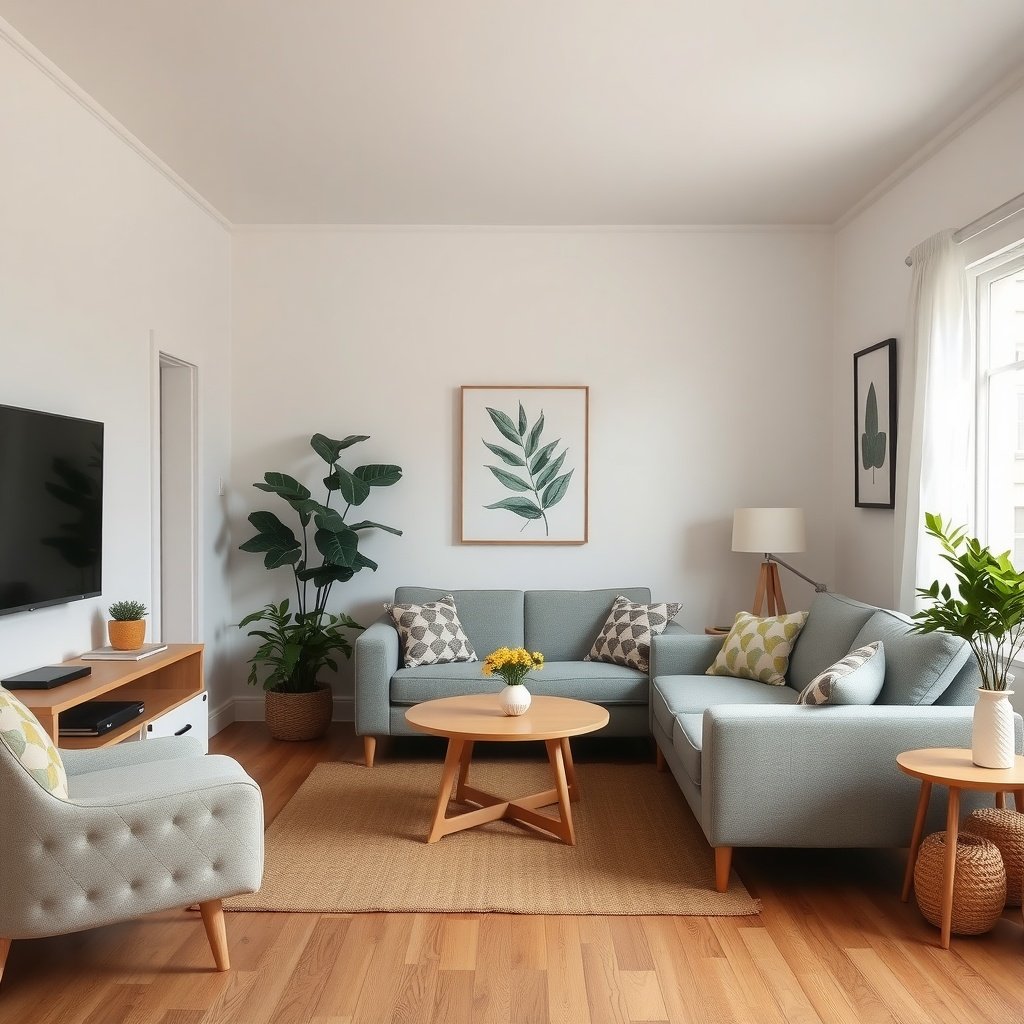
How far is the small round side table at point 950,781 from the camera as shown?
2676 millimetres

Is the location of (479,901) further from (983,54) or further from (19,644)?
(983,54)

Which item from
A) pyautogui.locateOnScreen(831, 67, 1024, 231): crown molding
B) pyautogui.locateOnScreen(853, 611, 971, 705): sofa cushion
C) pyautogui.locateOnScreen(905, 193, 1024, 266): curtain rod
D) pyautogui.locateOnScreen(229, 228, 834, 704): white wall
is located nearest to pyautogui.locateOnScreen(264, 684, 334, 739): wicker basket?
pyautogui.locateOnScreen(229, 228, 834, 704): white wall

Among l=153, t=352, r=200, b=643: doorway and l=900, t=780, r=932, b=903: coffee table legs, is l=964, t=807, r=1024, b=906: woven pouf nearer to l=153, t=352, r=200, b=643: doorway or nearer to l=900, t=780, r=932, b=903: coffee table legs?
l=900, t=780, r=932, b=903: coffee table legs

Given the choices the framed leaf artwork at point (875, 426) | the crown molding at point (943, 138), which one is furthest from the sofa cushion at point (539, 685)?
the crown molding at point (943, 138)

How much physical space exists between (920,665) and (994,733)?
445mm

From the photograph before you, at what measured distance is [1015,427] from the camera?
12.9ft

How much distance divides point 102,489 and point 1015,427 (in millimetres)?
3715

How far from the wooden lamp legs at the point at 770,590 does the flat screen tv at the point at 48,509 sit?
128 inches

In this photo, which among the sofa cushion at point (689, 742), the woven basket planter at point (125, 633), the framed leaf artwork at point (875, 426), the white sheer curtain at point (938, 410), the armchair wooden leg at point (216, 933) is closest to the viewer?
the armchair wooden leg at point (216, 933)

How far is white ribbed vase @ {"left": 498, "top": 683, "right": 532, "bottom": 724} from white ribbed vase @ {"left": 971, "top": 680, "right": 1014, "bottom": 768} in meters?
1.62

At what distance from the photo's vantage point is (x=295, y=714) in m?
5.08

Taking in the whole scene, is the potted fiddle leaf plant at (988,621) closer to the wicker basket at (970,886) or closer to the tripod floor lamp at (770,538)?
the wicker basket at (970,886)

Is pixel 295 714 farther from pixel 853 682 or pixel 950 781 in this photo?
pixel 950 781

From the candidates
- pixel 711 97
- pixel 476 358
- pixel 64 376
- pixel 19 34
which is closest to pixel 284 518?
pixel 476 358
